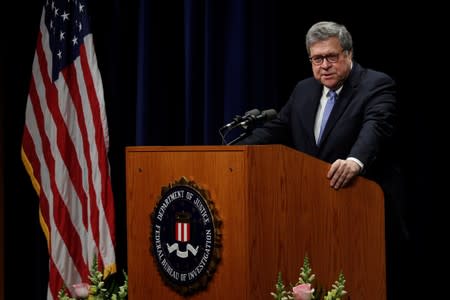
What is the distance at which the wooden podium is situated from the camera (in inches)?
86.7

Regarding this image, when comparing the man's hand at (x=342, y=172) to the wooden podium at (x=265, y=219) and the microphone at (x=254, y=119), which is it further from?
the microphone at (x=254, y=119)

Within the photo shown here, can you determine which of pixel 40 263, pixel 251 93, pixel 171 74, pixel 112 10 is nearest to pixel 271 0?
pixel 251 93

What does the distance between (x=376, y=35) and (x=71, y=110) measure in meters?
1.85

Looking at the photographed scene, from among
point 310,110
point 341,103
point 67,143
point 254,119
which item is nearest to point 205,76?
point 67,143

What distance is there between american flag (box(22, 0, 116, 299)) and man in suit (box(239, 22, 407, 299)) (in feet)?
5.66

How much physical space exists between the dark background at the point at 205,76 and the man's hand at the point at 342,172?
1.52m

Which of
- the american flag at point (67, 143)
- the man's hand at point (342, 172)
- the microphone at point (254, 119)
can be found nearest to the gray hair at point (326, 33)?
the microphone at point (254, 119)

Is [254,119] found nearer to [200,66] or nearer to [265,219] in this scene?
[265,219]

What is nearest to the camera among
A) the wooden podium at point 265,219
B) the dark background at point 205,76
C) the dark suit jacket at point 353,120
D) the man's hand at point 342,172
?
the wooden podium at point 265,219

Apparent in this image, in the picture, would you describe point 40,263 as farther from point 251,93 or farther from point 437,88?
point 437,88

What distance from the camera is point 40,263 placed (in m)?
4.97

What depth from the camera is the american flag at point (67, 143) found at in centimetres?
437

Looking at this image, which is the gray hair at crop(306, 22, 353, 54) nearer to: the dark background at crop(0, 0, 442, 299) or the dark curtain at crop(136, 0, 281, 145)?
the dark background at crop(0, 0, 442, 299)

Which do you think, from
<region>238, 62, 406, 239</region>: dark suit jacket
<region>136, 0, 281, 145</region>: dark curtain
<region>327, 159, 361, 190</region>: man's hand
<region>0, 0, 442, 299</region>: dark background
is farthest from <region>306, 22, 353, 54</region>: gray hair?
<region>136, 0, 281, 145</region>: dark curtain
